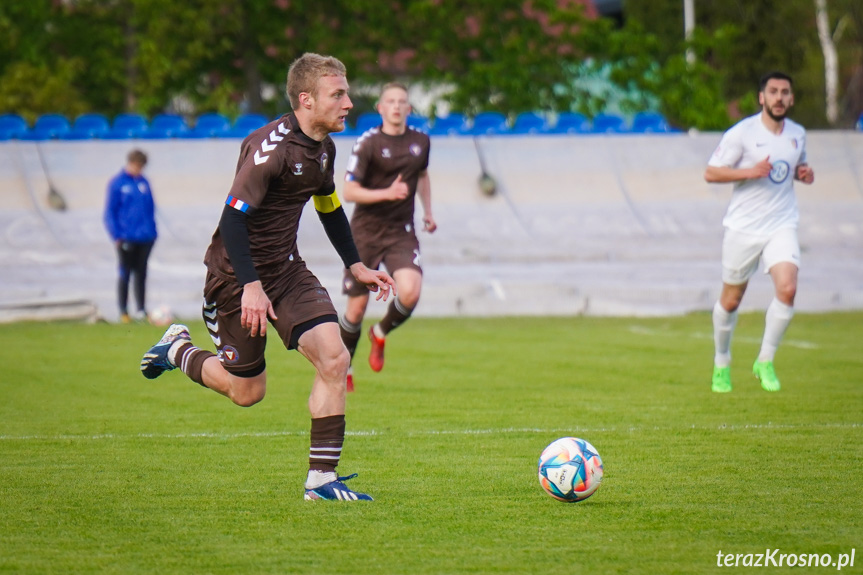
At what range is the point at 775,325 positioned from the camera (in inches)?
388

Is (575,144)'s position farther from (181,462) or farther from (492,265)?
(181,462)

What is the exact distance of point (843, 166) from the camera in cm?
2075

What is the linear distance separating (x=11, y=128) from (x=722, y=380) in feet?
49.9

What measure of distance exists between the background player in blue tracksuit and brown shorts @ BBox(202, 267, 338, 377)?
10023 mm

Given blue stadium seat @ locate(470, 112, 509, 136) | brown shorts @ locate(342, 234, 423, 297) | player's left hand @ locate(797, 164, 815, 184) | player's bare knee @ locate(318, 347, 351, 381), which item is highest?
blue stadium seat @ locate(470, 112, 509, 136)

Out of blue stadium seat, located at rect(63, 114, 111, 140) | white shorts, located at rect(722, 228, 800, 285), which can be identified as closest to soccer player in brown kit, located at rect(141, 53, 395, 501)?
white shorts, located at rect(722, 228, 800, 285)

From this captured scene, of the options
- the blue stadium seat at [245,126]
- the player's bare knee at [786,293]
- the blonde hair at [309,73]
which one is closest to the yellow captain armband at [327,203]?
the blonde hair at [309,73]

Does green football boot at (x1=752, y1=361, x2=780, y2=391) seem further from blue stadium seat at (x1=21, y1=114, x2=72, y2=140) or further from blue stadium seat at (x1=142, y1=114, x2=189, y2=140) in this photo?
blue stadium seat at (x1=21, y1=114, x2=72, y2=140)

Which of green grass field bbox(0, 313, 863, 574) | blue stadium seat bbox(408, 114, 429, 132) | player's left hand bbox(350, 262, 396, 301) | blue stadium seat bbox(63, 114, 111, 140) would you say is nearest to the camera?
green grass field bbox(0, 313, 863, 574)

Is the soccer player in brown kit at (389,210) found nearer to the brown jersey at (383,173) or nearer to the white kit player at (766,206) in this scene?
the brown jersey at (383,173)

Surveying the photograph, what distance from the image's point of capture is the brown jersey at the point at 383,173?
10.1 meters

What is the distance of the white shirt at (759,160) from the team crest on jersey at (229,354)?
4683 mm

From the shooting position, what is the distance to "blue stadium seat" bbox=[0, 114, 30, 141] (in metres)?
20.9

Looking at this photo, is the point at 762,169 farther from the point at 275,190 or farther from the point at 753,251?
the point at 275,190
